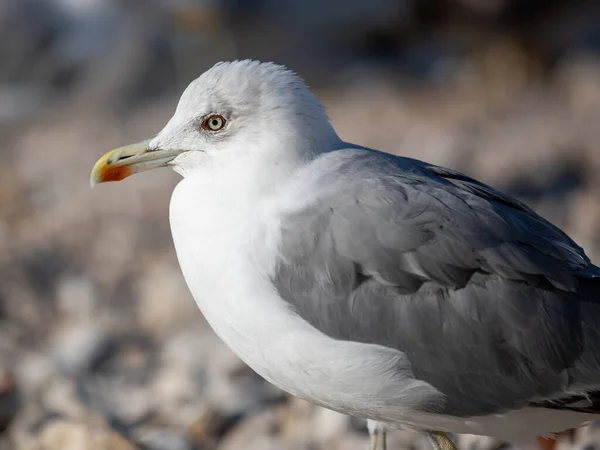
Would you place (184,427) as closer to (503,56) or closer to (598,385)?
(598,385)

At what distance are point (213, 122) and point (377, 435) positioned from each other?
1.19 metres

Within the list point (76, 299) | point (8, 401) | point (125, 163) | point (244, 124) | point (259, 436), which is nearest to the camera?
point (244, 124)

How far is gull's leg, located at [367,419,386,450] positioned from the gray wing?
0.36 m

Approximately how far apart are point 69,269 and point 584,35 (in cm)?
890

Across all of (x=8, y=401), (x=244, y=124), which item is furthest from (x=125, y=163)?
(x=8, y=401)

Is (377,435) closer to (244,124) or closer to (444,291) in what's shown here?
(444,291)

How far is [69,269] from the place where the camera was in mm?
6930

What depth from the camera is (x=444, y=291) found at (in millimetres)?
2955

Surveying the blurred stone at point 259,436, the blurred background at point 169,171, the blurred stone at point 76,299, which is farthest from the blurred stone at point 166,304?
the blurred stone at point 259,436

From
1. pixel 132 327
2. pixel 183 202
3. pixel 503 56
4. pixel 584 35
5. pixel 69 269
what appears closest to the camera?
pixel 183 202

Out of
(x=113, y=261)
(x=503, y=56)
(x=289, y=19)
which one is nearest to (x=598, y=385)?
(x=113, y=261)

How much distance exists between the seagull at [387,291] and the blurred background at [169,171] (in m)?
1.00

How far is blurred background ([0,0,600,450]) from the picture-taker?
449cm

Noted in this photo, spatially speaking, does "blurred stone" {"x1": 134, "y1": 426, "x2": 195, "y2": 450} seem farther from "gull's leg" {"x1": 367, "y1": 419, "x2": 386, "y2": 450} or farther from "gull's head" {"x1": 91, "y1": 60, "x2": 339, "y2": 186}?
"gull's head" {"x1": 91, "y1": 60, "x2": 339, "y2": 186}
